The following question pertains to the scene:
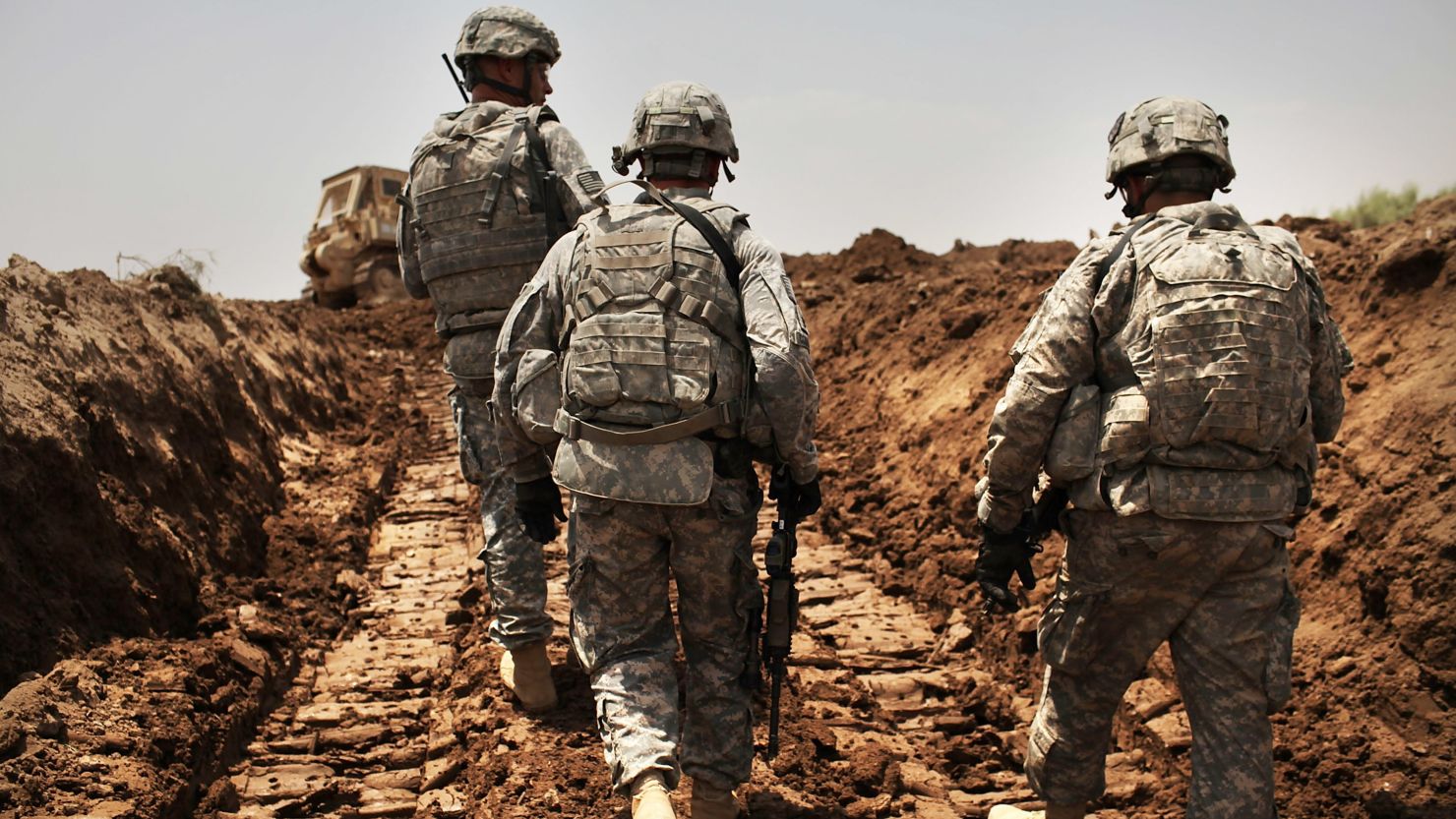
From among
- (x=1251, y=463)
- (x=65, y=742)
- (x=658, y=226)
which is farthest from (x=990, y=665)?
(x=65, y=742)

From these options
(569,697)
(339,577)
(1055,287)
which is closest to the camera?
(1055,287)

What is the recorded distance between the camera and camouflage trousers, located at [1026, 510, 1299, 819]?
148 inches

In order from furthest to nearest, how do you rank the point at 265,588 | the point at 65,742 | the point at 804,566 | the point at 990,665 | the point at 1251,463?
the point at 804,566 → the point at 265,588 → the point at 990,665 → the point at 65,742 → the point at 1251,463

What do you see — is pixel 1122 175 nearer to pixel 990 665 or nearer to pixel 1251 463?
pixel 1251 463

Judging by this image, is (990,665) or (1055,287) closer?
(1055,287)

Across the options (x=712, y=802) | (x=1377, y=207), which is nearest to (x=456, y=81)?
(x=712, y=802)

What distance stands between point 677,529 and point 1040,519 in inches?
49.9

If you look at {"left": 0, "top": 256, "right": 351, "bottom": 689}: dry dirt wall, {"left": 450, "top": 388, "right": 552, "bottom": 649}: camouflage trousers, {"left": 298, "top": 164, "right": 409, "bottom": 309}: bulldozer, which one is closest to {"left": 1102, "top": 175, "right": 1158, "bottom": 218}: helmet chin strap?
{"left": 450, "top": 388, "right": 552, "bottom": 649}: camouflage trousers

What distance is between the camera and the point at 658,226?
160 inches

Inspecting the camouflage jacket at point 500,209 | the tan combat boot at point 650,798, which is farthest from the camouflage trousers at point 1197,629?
the camouflage jacket at point 500,209

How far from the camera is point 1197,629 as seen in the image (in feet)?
12.7

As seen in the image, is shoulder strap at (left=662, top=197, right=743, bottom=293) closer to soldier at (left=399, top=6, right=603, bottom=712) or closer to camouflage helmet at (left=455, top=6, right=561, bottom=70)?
soldier at (left=399, top=6, right=603, bottom=712)

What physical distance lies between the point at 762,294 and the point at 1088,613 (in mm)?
1455

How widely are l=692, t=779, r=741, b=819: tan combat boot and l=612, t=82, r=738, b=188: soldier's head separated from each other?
2081mm
